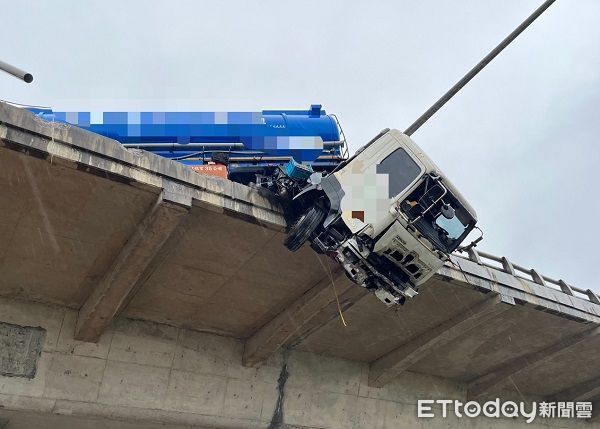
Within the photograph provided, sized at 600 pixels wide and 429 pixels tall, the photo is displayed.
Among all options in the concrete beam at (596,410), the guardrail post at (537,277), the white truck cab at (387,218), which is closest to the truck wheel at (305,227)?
the white truck cab at (387,218)

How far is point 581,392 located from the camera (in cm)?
1855

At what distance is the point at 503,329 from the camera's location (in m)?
14.6

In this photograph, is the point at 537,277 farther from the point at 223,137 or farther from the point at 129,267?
the point at 129,267

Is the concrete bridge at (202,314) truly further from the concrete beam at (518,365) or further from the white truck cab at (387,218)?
the white truck cab at (387,218)

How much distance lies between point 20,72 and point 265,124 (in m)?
5.19

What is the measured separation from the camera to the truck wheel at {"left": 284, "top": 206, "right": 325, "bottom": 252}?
9.79 metres

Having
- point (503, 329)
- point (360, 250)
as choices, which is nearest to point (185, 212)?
point (360, 250)

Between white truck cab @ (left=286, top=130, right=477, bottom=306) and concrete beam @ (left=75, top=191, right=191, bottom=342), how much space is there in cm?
207

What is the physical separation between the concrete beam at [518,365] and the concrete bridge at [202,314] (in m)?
0.04

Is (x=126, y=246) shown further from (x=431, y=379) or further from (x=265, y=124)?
(x=431, y=379)

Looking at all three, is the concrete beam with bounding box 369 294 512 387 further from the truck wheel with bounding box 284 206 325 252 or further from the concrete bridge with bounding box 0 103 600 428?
the truck wheel with bounding box 284 206 325 252

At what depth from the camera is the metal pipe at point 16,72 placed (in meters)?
7.66

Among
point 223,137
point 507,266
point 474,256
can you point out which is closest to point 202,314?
point 223,137

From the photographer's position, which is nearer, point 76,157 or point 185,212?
point 76,157
